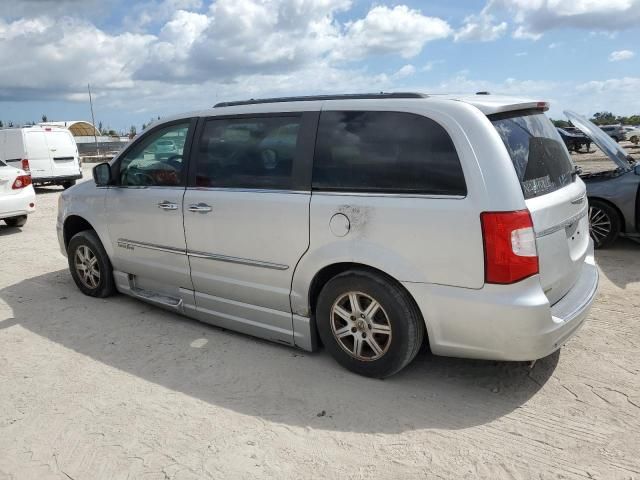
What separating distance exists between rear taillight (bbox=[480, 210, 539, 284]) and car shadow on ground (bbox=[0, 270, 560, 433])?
861mm

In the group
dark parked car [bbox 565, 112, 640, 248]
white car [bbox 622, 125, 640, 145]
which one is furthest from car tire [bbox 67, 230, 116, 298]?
white car [bbox 622, 125, 640, 145]

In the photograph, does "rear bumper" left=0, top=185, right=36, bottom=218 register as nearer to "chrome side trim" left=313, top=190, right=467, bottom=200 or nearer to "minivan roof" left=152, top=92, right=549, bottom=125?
"minivan roof" left=152, top=92, right=549, bottom=125

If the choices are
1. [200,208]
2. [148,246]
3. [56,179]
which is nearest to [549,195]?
[200,208]

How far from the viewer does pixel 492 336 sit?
3107 millimetres

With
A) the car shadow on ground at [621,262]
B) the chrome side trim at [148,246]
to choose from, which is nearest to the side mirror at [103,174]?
the chrome side trim at [148,246]

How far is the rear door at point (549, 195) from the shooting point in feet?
10.3

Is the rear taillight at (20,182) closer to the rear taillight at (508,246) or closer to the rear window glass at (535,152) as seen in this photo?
the rear window glass at (535,152)

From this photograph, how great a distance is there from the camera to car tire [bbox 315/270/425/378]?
335 cm

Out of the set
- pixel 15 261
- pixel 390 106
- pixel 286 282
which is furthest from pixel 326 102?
pixel 15 261

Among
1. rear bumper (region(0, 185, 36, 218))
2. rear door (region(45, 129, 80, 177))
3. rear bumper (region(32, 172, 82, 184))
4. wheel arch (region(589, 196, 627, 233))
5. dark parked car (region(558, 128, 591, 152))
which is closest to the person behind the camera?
wheel arch (region(589, 196, 627, 233))

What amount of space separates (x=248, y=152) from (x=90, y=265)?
243 centimetres

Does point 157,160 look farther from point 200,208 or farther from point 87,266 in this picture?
point 87,266

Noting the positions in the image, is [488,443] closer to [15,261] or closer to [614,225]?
[614,225]

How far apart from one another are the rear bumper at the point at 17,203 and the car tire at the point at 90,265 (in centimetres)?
423
